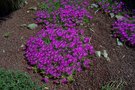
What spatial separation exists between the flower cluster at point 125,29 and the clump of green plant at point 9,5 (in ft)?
7.14

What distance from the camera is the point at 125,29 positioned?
4.66m

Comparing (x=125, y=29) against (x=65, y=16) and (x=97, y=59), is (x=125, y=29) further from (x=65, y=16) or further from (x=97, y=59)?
(x=65, y=16)

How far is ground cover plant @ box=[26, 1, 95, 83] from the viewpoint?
3963mm

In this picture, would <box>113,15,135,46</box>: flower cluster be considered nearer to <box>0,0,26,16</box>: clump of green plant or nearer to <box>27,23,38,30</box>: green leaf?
<box>27,23,38,30</box>: green leaf

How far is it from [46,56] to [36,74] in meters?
0.34

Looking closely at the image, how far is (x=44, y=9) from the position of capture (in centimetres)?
529

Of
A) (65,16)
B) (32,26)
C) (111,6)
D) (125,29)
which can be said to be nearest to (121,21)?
(125,29)

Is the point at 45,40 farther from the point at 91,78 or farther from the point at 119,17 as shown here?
the point at 119,17

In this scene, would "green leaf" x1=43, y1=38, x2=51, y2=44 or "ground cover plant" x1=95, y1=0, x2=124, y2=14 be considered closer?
"green leaf" x1=43, y1=38, x2=51, y2=44

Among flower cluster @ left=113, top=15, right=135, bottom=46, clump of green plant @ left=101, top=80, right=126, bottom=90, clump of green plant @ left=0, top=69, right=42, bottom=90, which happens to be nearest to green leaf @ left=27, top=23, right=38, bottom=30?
clump of green plant @ left=0, top=69, right=42, bottom=90

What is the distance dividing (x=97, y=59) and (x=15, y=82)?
1495mm

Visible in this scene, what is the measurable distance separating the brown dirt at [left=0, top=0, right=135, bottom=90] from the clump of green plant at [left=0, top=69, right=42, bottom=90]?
1.15 feet

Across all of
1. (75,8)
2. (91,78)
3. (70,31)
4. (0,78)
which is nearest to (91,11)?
(75,8)

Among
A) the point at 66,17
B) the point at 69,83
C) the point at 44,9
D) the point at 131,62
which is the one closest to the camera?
the point at 69,83
